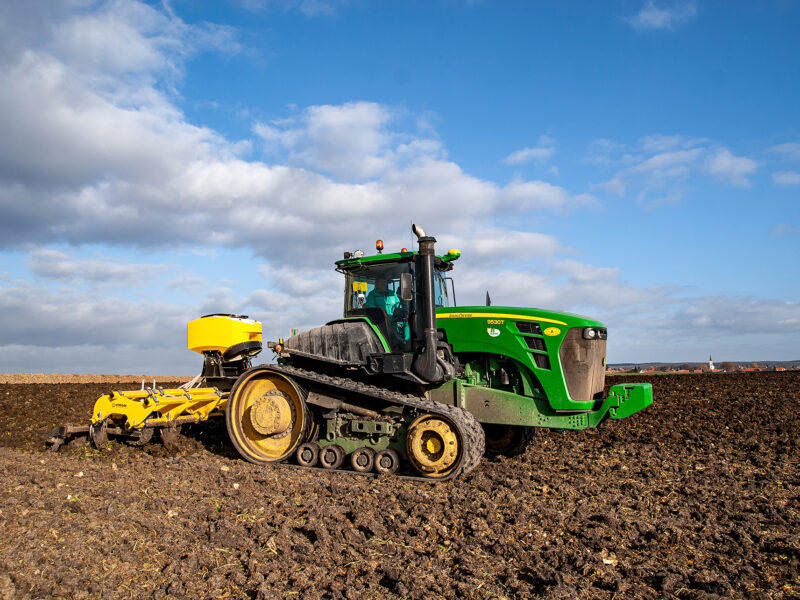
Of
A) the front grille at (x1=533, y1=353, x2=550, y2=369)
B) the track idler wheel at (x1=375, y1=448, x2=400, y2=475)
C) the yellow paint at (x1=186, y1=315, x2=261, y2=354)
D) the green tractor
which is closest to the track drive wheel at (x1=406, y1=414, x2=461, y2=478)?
the green tractor

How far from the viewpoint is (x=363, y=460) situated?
795 centimetres

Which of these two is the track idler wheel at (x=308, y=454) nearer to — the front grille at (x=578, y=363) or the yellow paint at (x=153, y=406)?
the yellow paint at (x=153, y=406)

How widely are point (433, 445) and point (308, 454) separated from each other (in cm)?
193

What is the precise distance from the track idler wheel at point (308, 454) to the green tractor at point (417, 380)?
0.8 inches

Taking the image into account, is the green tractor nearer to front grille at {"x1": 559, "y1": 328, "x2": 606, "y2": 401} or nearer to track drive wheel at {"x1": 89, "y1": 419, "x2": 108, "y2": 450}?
front grille at {"x1": 559, "y1": 328, "x2": 606, "y2": 401}

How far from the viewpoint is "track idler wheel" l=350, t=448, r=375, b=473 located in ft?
25.9

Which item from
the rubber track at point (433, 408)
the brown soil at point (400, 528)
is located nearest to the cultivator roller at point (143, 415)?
the brown soil at point (400, 528)

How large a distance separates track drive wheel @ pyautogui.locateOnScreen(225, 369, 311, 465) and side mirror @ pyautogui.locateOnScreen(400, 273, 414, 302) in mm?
1996

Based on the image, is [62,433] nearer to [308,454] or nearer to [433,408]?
[308,454]

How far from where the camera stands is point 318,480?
7453 mm

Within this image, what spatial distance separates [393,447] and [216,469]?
2416 mm

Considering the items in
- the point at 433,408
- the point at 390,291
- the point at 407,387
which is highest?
the point at 390,291

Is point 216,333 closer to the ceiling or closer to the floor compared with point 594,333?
closer to the ceiling

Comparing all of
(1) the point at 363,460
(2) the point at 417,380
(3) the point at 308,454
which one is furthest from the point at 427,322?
(3) the point at 308,454
